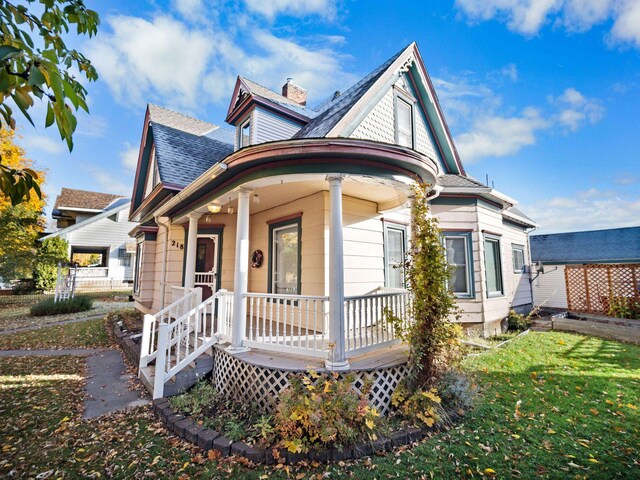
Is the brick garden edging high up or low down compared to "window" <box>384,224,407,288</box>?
down

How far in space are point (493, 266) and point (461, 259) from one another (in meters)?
1.43

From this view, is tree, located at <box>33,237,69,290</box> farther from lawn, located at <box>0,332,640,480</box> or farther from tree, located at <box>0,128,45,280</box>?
lawn, located at <box>0,332,640,480</box>

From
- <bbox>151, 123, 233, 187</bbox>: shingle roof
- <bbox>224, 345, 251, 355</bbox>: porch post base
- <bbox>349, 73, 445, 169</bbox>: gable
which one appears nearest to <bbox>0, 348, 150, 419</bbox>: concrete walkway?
<bbox>224, 345, 251, 355</bbox>: porch post base

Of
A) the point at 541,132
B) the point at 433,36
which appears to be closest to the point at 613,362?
the point at 433,36

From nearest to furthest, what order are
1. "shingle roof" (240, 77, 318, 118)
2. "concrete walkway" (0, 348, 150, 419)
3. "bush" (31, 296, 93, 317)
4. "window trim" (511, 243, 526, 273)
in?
"concrete walkway" (0, 348, 150, 419)
"shingle roof" (240, 77, 318, 118)
"window trim" (511, 243, 526, 273)
"bush" (31, 296, 93, 317)

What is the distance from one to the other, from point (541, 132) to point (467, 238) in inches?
559

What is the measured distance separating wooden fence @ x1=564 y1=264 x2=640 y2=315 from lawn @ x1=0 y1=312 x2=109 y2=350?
14.8 metres

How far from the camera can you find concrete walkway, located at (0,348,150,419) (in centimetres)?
428

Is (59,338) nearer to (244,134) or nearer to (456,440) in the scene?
(244,134)

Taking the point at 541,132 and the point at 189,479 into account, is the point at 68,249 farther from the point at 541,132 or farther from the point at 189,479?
the point at 541,132

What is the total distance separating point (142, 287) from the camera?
34.7 ft

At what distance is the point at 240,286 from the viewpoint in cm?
467

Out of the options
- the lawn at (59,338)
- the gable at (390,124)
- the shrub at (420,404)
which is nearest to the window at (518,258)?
the gable at (390,124)

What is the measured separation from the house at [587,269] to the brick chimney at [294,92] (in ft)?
35.5
